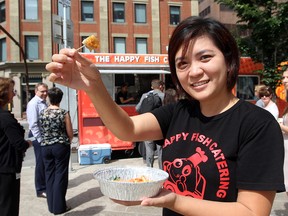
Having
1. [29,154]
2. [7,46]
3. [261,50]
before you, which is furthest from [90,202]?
[7,46]

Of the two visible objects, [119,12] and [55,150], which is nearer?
[55,150]

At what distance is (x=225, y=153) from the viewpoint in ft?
3.95

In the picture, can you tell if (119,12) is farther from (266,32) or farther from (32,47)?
(266,32)

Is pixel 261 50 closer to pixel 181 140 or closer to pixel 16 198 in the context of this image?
pixel 16 198

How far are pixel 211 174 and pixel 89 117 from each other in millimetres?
6873

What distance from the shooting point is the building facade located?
983 inches

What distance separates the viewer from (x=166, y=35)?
27.7 meters

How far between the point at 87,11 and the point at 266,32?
2047 cm

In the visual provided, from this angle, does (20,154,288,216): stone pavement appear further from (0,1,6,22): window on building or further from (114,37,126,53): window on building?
(0,1,6,22): window on building

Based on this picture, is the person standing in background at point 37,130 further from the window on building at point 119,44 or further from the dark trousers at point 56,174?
the window on building at point 119,44

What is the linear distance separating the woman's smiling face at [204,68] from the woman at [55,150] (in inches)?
137

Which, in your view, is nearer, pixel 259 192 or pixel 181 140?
pixel 259 192

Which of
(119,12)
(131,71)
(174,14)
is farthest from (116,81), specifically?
(174,14)

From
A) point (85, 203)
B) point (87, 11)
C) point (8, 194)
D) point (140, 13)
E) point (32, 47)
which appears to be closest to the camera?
point (8, 194)
